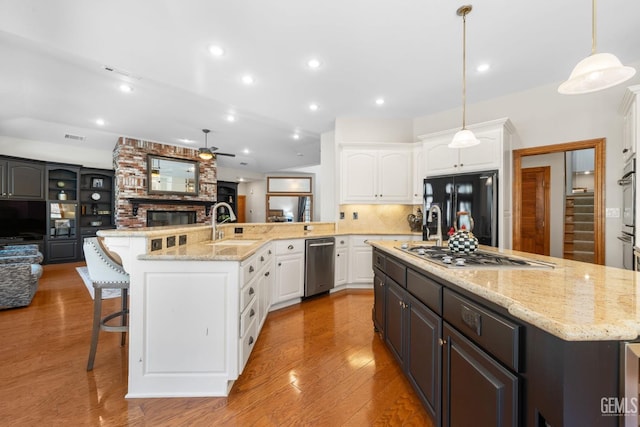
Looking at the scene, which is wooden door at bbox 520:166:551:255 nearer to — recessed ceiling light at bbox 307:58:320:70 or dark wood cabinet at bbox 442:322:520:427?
recessed ceiling light at bbox 307:58:320:70

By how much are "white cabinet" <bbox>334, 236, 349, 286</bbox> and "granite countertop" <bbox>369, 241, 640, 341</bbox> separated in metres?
2.67

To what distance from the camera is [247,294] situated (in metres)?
1.98

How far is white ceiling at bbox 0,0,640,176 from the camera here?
85.7 inches

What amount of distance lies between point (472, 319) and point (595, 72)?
1429mm

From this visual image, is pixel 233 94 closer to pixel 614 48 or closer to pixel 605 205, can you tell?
pixel 614 48

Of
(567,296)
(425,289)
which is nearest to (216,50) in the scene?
(425,289)

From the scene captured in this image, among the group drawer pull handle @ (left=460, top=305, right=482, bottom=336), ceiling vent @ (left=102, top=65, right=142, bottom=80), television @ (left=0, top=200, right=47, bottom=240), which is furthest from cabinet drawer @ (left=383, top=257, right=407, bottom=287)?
television @ (left=0, top=200, right=47, bottom=240)

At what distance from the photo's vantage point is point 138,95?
3.95m

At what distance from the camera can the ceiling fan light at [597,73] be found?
4.27ft

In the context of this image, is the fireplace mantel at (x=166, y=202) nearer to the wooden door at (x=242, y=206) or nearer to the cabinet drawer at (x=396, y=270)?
the wooden door at (x=242, y=206)

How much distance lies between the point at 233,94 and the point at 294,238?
7.25 feet

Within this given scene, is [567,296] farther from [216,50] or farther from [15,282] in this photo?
[15,282]

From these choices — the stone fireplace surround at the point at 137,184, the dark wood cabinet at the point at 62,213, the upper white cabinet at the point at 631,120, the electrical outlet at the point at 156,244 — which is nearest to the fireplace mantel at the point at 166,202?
the stone fireplace surround at the point at 137,184

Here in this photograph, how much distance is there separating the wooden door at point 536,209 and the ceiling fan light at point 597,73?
177 inches
